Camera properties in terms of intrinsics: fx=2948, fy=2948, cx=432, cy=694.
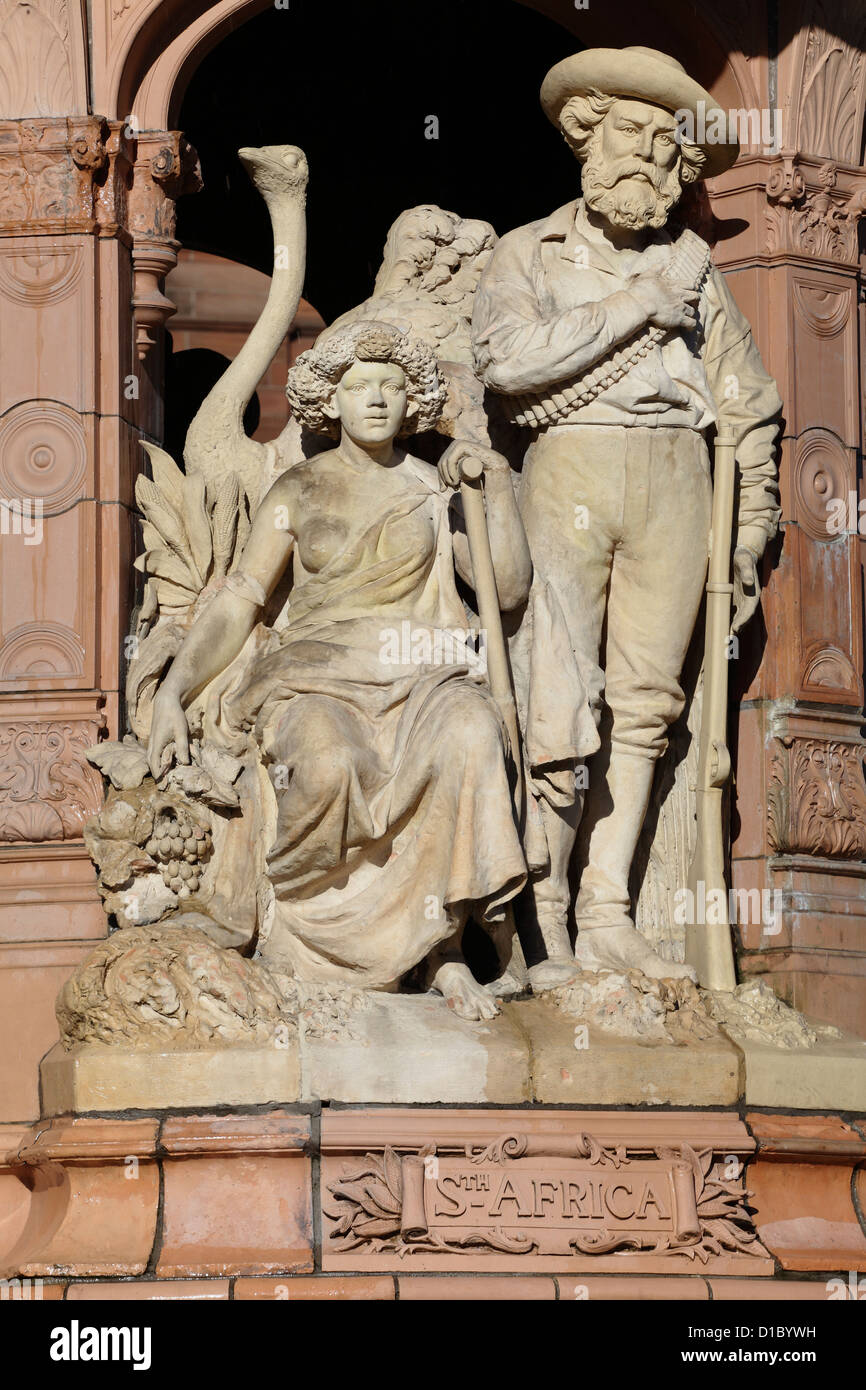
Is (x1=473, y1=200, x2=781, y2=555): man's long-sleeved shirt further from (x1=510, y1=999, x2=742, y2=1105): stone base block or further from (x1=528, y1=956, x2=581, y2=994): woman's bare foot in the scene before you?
(x1=510, y1=999, x2=742, y2=1105): stone base block

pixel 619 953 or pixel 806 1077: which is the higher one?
pixel 619 953

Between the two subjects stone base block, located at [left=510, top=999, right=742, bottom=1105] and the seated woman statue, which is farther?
the seated woman statue

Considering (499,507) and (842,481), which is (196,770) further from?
(842,481)

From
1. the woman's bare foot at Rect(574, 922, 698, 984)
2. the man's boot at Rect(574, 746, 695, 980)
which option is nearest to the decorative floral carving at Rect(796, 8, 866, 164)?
the man's boot at Rect(574, 746, 695, 980)

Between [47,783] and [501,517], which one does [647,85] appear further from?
[47,783]

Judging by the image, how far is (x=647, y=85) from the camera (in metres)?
10.6

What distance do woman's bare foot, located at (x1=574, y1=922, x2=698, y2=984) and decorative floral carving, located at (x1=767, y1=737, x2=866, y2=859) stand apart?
733mm

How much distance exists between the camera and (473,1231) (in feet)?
30.7

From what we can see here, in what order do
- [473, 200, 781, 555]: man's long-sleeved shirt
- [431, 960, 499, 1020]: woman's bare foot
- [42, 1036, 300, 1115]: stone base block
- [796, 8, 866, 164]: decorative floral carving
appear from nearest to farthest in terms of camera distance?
[42, 1036, 300, 1115]: stone base block < [431, 960, 499, 1020]: woman's bare foot < [473, 200, 781, 555]: man's long-sleeved shirt < [796, 8, 866, 164]: decorative floral carving

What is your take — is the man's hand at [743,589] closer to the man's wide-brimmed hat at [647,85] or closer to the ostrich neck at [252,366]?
the man's wide-brimmed hat at [647,85]

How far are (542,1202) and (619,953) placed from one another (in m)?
1.38

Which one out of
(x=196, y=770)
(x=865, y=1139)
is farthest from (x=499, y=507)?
(x=865, y=1139)

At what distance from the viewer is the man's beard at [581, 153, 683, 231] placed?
1073cm

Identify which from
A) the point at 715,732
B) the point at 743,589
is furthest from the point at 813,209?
the point at 715,732
